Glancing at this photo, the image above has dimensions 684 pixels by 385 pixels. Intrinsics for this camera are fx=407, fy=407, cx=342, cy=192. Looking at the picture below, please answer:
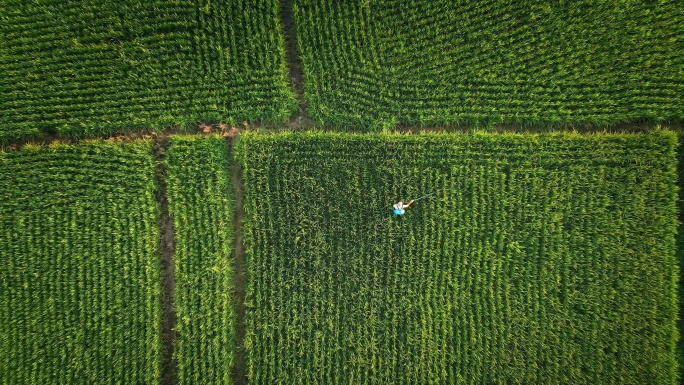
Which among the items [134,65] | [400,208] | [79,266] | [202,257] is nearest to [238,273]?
[202,257]

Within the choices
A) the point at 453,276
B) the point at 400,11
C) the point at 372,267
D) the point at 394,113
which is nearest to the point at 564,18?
the point at 400,11

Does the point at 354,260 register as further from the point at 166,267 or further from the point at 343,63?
the point at 343,63

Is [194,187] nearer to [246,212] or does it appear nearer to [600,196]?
[246,212]

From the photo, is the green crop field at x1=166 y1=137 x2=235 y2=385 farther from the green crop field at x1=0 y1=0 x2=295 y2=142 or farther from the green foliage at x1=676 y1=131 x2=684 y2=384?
the green foliage at x1=676 y1=131 x2=684 y2=384

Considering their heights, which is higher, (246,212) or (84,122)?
(84,122)

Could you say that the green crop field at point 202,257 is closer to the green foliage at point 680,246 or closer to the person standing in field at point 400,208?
the person standing in field at point 400,208

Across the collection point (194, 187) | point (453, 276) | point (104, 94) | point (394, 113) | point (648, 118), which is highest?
point (104, 94)

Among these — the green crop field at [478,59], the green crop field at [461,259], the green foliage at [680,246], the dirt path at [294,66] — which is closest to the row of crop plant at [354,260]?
the green crop field at [461,259]
